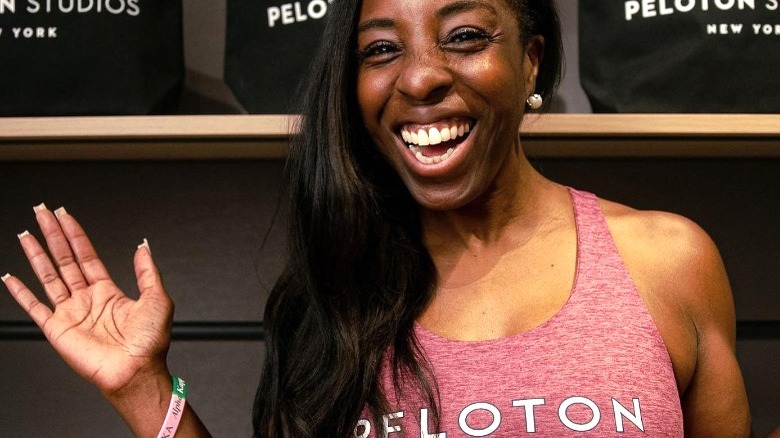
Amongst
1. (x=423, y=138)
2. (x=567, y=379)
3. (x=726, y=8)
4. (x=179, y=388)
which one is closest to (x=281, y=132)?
(x=423, y=138)

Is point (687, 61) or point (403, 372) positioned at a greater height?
point (687, 61)

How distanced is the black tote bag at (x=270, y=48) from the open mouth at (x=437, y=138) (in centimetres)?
27

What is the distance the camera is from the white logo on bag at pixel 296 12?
1.34 metres

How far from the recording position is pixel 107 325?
4.01ft

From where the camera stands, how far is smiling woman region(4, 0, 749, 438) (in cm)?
110

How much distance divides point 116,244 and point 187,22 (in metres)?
0.40

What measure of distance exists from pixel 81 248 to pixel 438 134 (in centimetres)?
50

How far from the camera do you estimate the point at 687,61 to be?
4.23ft

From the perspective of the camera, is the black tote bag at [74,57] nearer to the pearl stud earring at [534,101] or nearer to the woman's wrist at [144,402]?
the woman's wrist at [144,402]

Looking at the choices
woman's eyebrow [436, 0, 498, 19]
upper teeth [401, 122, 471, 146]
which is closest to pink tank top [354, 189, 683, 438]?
upper teeth [401, 122, 471, 146]

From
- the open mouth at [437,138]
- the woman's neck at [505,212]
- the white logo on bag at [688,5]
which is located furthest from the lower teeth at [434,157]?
the white logo on bag at [688,5]

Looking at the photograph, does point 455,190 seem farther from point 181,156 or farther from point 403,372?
point 181,156

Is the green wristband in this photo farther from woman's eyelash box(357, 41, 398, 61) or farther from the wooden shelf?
woman's eyelash box(357, 41, 398, 61)

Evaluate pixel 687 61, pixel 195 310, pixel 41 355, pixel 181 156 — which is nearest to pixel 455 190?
pixel 687 61
